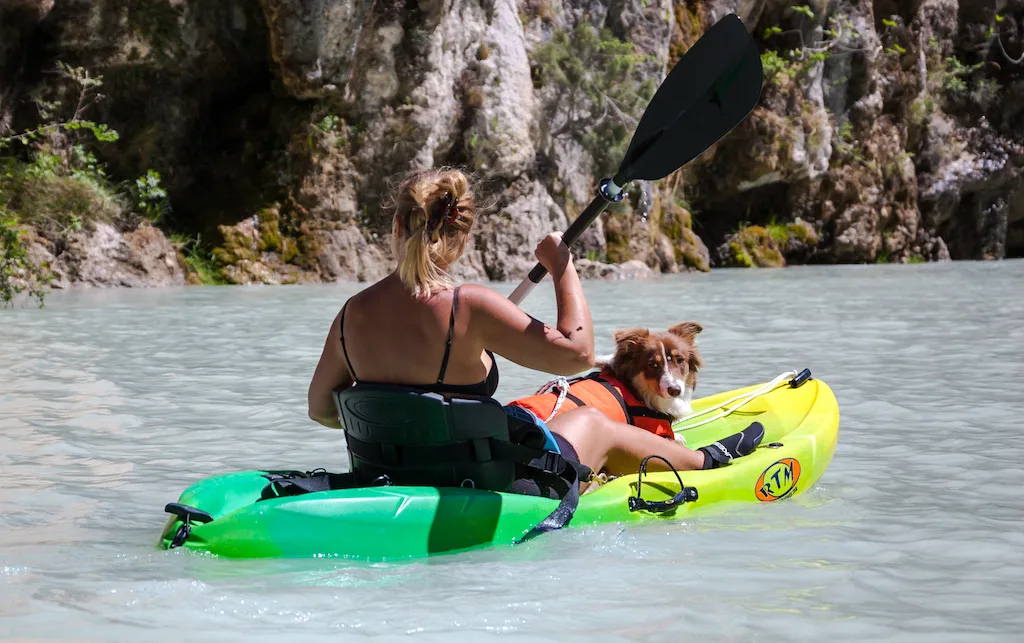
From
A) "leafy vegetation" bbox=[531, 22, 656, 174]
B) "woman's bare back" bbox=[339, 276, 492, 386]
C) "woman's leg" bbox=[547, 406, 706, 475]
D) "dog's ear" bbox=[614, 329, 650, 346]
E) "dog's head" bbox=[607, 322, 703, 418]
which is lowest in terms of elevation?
"woman's leg" bbox=[547, 406, 706, 475]

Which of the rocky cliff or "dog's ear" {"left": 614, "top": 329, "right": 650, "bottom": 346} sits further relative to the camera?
the rocky cliff

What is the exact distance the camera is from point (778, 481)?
12.6 feet

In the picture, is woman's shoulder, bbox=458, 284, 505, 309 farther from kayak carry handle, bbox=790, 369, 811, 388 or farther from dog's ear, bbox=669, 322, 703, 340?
kayak carry handle, bbox=790, 369, 811, 388

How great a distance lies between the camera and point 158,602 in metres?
2.63

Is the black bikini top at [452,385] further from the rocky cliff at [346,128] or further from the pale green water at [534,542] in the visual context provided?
the rocky cliff at [346,128]

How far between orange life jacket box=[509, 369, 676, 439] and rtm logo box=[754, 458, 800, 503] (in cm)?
49

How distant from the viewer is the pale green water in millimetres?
2518

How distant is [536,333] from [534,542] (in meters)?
0.67

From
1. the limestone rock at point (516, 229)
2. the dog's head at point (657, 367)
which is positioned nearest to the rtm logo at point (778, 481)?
the dog's head at point (657, 367)

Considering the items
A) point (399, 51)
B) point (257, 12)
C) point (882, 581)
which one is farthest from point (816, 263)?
point (882, 581)

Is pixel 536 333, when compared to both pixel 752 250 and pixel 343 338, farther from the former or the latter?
pixel 752 250

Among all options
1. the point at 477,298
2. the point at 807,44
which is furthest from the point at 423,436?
the point at 807,44

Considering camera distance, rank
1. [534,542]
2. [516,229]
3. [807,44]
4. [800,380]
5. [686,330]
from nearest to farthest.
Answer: [534,542], [686,330], [800,380], [516,229], [807,44]

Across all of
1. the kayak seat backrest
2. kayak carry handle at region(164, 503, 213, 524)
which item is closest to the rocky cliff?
kayak carry handle at region(164, 503, 213, 524)
